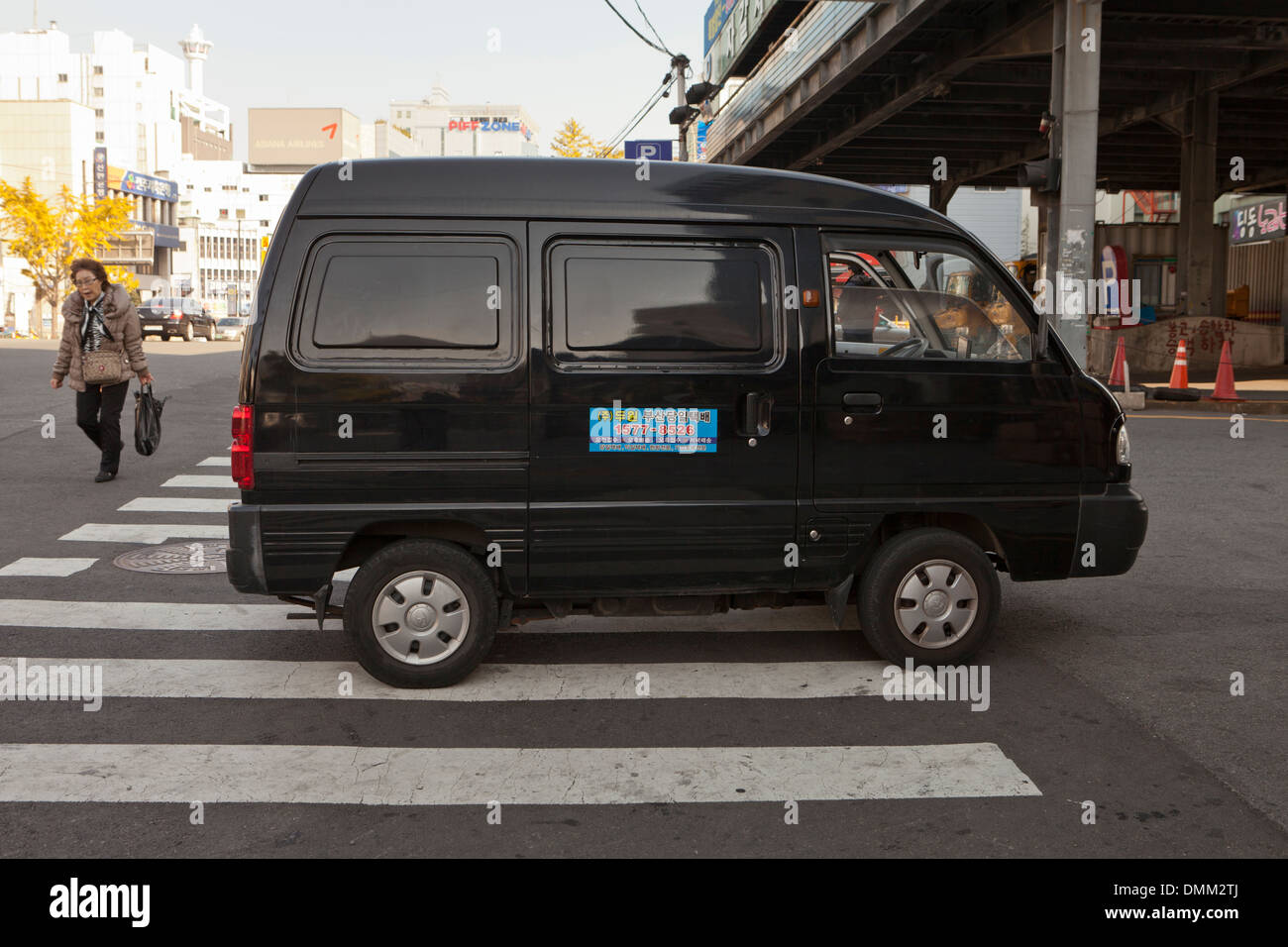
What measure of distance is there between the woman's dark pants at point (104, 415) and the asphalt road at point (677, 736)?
342cm

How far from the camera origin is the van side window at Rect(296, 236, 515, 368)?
204 inches

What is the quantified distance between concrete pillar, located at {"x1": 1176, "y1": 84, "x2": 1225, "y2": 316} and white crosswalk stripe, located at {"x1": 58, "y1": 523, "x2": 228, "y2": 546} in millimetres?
23424

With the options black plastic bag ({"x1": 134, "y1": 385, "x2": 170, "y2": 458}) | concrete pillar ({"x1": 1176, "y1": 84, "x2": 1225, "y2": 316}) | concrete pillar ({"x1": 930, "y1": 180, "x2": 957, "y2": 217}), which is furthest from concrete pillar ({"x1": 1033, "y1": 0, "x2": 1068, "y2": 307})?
concrete pillar ({"x1": 930, "y1": 180, "x2": 957, "y2": 217})

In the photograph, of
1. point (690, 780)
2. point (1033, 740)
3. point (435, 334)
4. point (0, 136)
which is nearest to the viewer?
point (690, 780)

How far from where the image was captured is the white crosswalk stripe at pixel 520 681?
17.7 feet

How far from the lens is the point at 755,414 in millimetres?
5398

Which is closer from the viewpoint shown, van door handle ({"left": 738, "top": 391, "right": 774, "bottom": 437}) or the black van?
the black van

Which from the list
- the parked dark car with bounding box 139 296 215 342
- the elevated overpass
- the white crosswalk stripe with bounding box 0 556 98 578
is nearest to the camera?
the white crosswalk stripe with bounding box 0 556 98 578

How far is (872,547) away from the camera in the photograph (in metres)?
5.77

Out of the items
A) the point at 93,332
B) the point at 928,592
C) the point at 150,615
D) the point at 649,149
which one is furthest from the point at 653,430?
the point at 649,149

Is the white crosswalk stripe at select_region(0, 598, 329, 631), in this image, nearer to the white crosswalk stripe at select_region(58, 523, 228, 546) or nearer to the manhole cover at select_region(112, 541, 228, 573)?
the manhole cover at select_region(112, 541, 228, 573)

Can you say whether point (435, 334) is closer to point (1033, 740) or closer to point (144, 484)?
point (1033, 740)
